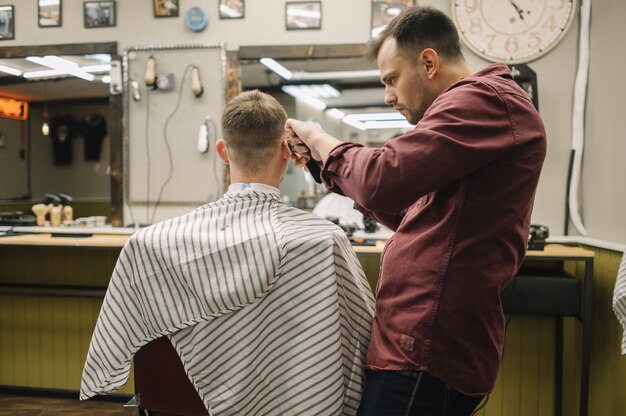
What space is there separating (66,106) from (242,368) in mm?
8420

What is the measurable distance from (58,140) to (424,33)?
345 inches

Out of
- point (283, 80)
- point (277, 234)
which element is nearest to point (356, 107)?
point (283, 80)

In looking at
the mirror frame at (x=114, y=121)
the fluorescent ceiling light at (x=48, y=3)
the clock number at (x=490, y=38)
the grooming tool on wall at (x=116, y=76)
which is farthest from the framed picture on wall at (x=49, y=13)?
the clock number at (x=490, y=38)

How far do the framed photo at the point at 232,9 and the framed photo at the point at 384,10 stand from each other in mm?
860

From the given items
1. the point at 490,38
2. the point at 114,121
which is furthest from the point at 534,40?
the point at 114,121

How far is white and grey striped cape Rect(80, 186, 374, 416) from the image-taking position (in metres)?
1.16

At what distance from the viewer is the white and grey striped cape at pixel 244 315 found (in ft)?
3.81

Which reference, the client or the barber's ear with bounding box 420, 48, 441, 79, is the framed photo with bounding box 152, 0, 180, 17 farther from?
the barber's ear with bounding box 420, 48, 441, 79

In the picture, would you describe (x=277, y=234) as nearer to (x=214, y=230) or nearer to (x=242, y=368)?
(x=214, y=230)

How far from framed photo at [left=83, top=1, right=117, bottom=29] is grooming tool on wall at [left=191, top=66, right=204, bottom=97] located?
2.28ft

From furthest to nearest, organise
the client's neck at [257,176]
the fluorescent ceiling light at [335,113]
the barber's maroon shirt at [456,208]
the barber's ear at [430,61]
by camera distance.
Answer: the fluorescent ceiling light at [335,113] → the client's neck at [257,176] → the barber's ear at [430,61] → the barber's maroon shirt at [456,208]

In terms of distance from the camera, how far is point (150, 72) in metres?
3.32

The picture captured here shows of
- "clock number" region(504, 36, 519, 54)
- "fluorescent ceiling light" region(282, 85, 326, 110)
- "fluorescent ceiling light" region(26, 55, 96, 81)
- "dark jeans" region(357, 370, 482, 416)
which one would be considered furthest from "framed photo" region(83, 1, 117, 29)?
"fluorescent ceiling light" region(282, 85, 326, 110)

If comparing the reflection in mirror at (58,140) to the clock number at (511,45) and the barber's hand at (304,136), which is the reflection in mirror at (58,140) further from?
the barber's hand at (304,136)
